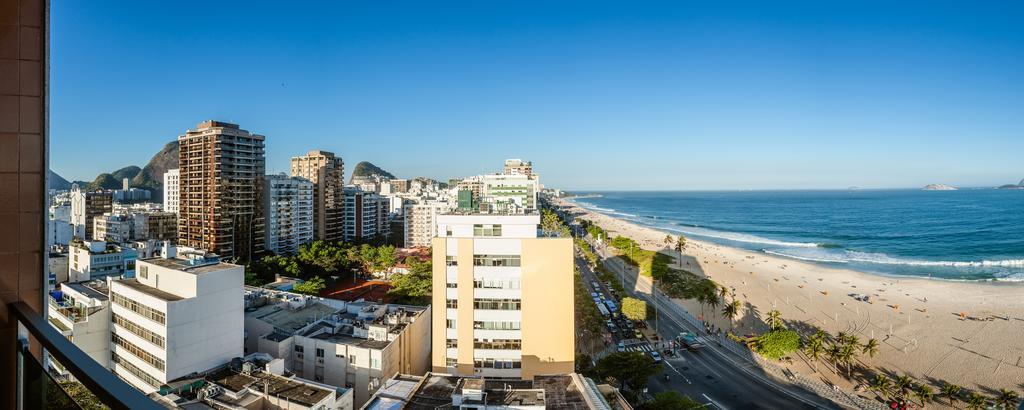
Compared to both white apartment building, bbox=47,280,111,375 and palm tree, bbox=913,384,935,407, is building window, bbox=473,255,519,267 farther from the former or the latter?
palm tree, bbox=913,384,935,407

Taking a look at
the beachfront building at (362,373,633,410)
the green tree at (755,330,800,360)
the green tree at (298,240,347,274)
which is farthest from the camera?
the green tree at (298,240,347,274)

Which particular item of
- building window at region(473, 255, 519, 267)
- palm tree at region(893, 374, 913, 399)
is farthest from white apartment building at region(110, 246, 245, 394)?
palm tree at region(893, 374, 913, 399)

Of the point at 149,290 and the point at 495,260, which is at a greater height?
the point at 495,260

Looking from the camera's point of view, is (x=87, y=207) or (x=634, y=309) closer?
(x=634, y=309)

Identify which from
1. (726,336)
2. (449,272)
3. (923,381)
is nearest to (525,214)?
(449,272)

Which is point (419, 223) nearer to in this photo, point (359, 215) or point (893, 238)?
point (359, 215)

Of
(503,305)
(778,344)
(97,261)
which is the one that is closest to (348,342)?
(503,305)

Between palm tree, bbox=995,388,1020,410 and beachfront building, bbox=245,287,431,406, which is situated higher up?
beachfront building, bbox=245,287,431,406
